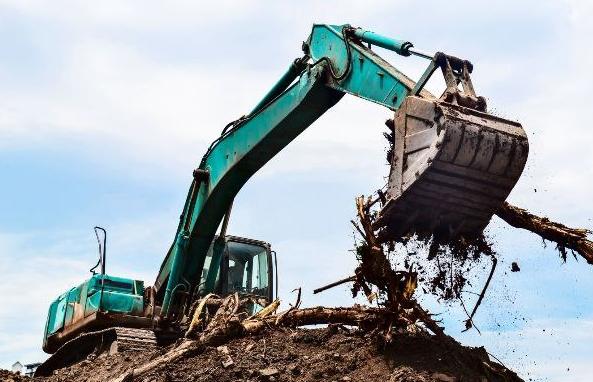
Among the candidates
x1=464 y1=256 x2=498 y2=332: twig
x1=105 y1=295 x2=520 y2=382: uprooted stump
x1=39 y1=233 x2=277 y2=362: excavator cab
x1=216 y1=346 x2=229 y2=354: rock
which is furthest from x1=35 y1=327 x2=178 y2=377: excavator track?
x1=464 y1=256 x2=498 y2=332: twig

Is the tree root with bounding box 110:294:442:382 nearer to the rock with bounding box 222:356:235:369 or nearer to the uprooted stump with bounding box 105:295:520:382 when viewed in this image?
the uprooted stump with bounding box 105:295:520:382

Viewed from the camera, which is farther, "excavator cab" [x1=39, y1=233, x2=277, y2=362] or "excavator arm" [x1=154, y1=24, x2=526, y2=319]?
"excavator cab" [x1=39, y1=233, x2=277, y2=362]

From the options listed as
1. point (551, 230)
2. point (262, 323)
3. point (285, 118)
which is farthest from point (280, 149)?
point (551, 230)

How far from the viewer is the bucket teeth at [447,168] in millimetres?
5523

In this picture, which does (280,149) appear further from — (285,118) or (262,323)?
(262,323)

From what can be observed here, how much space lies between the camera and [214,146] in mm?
8898

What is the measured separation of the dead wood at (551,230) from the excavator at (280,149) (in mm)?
546

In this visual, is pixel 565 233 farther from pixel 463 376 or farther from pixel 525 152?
pixel 463 376

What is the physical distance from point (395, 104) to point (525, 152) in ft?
3.82

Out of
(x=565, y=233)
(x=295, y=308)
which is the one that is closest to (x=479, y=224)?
(x=565, y=233)

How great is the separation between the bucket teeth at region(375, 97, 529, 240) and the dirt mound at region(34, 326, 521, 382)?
3.42 ft

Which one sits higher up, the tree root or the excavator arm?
the excavator arm

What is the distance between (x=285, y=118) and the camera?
7.76m

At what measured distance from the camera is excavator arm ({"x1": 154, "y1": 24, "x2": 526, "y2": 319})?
6.27 m
